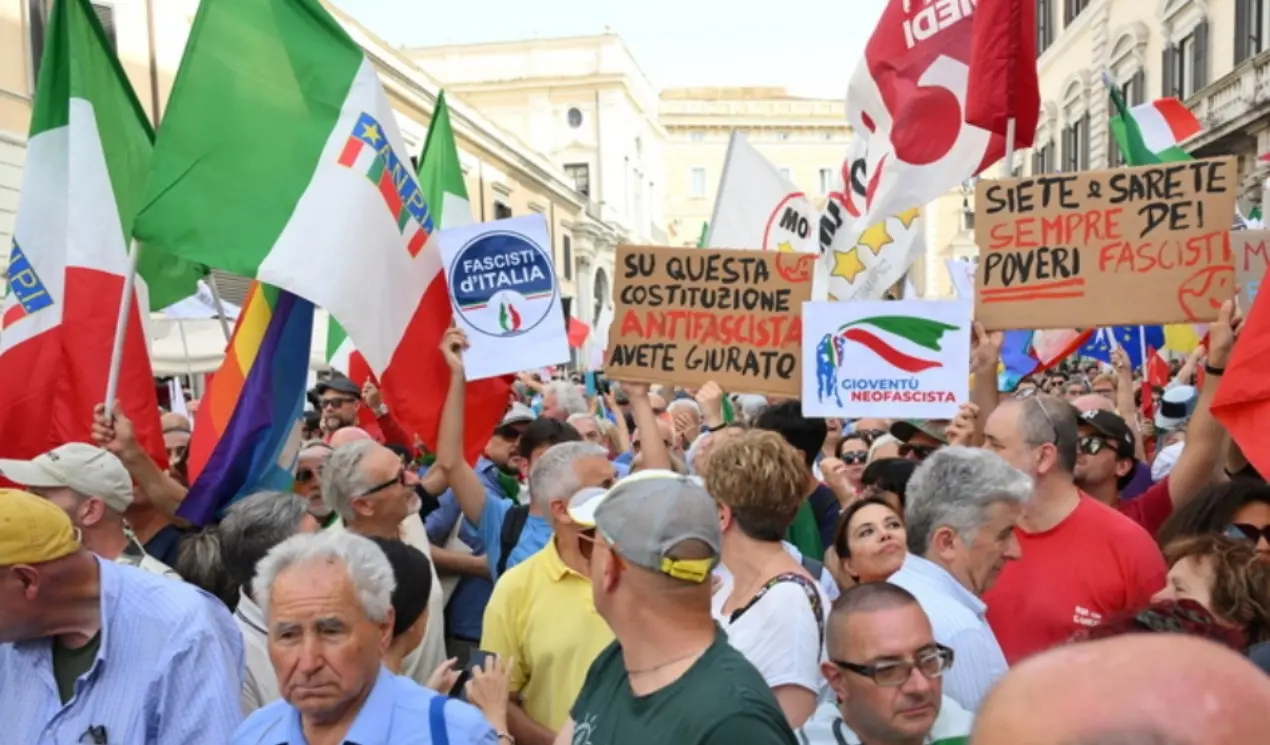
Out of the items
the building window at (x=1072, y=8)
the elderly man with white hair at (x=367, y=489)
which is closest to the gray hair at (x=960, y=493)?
the elderly man with white hair at (x=367, y=489)

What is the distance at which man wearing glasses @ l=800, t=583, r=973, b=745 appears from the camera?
91.9 inches

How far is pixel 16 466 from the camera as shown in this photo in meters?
3.20

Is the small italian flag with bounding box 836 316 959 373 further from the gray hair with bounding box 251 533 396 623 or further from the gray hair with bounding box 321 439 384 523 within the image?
the gray hair with bounding box 251 533 396 623

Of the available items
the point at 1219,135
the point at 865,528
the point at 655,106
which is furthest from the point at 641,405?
the point at 655,106

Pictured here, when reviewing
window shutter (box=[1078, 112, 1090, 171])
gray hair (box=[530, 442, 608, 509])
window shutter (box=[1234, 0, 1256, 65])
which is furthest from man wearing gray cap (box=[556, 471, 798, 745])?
window shutter (box=[1078, 112, 1090, 171])

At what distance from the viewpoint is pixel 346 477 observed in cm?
Result: 378

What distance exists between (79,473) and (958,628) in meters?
2.46

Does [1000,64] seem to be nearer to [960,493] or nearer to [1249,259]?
[1249,259]

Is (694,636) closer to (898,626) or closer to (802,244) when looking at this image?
(898,626)

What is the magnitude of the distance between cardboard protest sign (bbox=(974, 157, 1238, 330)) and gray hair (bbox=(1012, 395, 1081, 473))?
3.12ft

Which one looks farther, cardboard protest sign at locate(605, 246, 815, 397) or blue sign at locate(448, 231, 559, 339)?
cardboard protest sign at locate(605, 246, 815, 397)

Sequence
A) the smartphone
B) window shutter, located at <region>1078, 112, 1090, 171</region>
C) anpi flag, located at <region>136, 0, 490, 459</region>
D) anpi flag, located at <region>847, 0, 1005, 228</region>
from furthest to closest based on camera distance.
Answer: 1. window shutter, located at <region>1078, 112, 1090, 171</region>
2. anpi flag, located at <region>847, 0, 1005, 228</region>
3. anpi flag, located at <region>136, 0, 490, 459</region>
4. the smartphone

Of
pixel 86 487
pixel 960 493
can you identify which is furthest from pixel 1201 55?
pixel 86 487

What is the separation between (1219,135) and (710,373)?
842 inches
